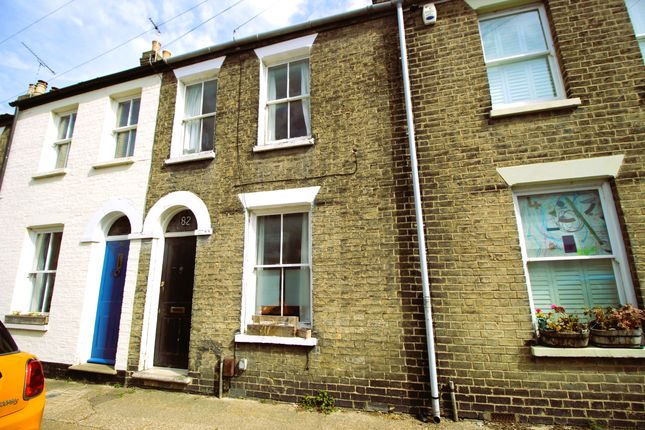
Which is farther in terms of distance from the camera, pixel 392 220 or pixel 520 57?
pixel 520 57

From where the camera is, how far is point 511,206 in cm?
439

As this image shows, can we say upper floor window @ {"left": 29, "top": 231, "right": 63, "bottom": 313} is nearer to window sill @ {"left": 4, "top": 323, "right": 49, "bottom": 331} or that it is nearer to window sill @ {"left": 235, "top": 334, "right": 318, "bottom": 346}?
window sill @ {"left": 4, "top": 323, "right": 49, "bottom": 331}

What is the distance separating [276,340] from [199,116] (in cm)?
473

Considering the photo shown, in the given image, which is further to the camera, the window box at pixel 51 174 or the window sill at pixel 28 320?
the window box at pixel 51 174

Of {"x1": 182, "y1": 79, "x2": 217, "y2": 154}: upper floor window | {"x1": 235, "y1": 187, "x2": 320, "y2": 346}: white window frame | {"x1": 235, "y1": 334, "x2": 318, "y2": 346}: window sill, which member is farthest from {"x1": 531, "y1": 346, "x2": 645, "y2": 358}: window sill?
{"x1": 182, "y1": 79, "x2": 217, "y2": 154}: upper floor window

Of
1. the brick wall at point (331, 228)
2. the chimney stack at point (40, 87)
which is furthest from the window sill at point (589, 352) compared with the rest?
the chimney stack at point (40, 87)

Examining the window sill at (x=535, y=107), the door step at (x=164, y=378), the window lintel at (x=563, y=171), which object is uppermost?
the window sill at (x=535, y=107)

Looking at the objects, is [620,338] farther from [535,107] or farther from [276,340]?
[276,340]

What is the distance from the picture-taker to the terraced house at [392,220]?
4.09 meters

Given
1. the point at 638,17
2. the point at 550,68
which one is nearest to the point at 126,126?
the point at 550,68

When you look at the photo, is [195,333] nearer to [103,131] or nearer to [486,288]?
[486,288]

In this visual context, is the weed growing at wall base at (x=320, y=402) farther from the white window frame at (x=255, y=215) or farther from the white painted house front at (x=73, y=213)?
the white painted house front at (x=73, y=213)

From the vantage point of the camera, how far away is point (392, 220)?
188 inches

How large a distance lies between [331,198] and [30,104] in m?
8.66
